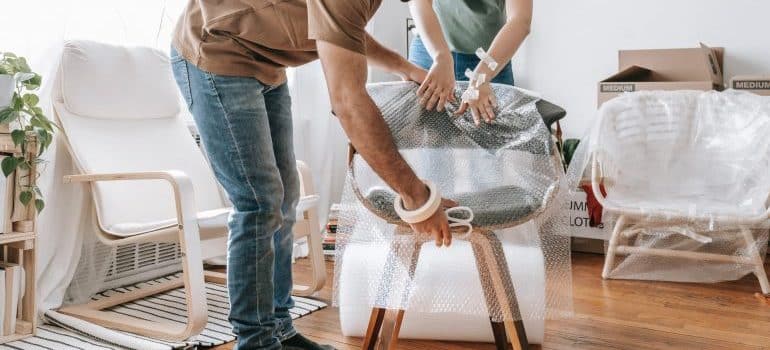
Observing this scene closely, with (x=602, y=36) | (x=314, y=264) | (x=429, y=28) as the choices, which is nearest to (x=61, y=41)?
(x=314, y=264)

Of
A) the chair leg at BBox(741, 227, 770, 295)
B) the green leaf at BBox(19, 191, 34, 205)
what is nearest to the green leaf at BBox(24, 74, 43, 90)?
the green leaf at BBox(19, 191, 34, 205)

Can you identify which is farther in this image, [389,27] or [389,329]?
[389,27]

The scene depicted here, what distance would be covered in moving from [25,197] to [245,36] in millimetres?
976

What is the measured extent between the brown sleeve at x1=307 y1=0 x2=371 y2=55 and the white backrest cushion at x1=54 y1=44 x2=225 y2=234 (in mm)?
1247

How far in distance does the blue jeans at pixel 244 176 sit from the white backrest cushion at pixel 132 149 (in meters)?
0.81

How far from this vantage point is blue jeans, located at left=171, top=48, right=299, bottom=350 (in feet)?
4.15

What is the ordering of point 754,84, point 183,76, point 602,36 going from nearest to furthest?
point 183,76, point 754,84, point 602,36

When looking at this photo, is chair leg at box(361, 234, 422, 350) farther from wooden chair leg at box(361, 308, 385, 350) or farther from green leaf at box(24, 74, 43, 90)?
green leaf at box(24, 74, 43, 90)

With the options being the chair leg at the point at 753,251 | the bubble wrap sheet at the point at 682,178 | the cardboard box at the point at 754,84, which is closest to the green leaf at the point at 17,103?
the bubble wrap sheet at the point at 682,178

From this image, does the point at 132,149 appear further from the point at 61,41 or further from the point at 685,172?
the point at 685,172

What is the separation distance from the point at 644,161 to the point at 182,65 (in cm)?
187

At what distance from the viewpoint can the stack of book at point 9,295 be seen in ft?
6.00

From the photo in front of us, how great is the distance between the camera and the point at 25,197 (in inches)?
71.8

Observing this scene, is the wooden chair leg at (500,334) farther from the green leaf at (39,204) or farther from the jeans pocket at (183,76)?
the green leaf at (39,204)
